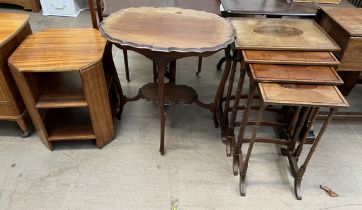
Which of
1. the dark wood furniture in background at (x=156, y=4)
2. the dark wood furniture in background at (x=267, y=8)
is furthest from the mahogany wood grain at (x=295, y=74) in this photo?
the dark wood furniture in background at (x=156, y=4)

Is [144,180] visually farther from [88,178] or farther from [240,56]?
[240,56]

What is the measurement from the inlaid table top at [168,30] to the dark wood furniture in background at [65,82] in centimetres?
22

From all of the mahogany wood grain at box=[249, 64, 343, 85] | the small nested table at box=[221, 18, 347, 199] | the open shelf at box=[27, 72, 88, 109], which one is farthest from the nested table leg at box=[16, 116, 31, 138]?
the mahogany wood grain at box=[249, 64, 343, 85]

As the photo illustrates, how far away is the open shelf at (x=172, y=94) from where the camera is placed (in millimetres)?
1849

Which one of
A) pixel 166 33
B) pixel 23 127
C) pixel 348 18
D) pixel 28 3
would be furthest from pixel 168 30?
pixel 28 3

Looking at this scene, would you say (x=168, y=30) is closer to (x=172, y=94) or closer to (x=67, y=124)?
(x=172, y=94)

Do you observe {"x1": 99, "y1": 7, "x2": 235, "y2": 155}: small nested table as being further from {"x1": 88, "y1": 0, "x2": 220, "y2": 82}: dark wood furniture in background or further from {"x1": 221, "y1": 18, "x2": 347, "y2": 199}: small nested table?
{"x1": 88, "y1": 0, "x2": 220, "y2": 82}: dark wood furniture in background

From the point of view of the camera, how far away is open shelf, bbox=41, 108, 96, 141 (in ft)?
5.70

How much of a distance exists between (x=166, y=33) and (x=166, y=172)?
85cm

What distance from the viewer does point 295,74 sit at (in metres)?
1.31

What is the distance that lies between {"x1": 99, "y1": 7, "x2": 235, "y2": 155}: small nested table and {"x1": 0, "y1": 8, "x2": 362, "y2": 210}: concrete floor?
1.34ft

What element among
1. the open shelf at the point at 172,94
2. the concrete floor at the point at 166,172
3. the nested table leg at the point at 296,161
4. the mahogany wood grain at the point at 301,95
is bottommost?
the concrete floor at the point at 166,172

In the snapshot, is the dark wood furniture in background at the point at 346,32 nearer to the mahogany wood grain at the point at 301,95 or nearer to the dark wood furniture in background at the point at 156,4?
the mahogany wood grain at the point at 301,95

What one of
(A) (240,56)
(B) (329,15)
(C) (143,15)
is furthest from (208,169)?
(B) (329,15)
